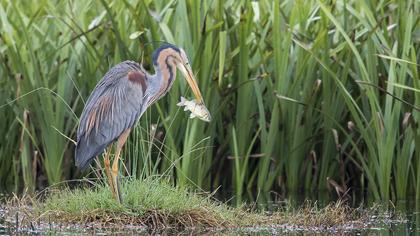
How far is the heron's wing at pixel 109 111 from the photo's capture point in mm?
9359

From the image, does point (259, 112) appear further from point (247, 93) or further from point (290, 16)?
point (290, 16)

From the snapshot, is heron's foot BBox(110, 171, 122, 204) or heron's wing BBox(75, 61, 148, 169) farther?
heron's wing BBox(75, 61, 148, 169)

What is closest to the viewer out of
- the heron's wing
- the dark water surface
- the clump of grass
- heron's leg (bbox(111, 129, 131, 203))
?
the dark water surface

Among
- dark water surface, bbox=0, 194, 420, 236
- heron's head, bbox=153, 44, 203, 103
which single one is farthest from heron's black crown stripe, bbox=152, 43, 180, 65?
A: dark water surface, bbox=0, 194, 420, 236

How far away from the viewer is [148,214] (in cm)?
885

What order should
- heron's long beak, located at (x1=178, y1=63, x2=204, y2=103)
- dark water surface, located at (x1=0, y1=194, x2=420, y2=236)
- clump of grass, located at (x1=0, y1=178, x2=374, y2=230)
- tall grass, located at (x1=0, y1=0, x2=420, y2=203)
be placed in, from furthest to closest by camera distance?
1. tall grass, located at (x1=0, y1=0, x2=420, y2=203)
2. heron's long beak, located at (x1=178, y1=63, x2=204, y2=103)
3. clump of grass, located at (x1=0, y1=178, x2=374, y2=230)
4. dark water surface, located at (x1=0, y1=194, x2=420, y2=236)

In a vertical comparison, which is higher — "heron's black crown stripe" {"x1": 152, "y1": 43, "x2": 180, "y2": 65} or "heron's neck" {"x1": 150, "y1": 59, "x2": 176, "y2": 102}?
"heron's black crown stripe" {"x1": 152, "y1": 43, "x2": 180, "y2": 65}

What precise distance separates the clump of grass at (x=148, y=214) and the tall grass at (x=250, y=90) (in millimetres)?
1568

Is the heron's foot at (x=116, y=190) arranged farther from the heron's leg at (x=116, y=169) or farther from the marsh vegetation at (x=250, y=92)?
the marsh vegetation at (x=250, y=92)

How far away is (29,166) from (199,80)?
2.07m

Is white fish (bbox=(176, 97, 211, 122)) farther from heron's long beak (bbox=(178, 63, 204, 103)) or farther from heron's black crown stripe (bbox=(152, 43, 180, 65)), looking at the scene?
heron's black crown stripe (bbox=(152, 43, 180, 65))

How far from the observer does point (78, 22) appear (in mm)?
12398

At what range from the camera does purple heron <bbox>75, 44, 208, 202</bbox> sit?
937 cm

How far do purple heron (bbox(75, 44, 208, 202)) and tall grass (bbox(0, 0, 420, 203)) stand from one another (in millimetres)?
998
